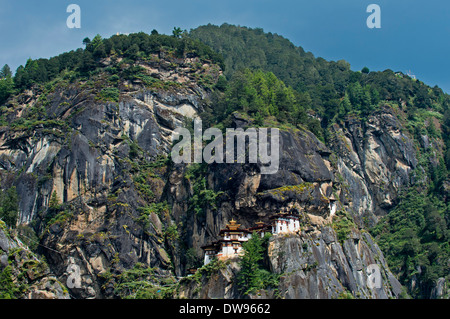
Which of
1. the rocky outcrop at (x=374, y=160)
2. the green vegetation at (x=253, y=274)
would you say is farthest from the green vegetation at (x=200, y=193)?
the rocky outcrop at (x=374, y=160)

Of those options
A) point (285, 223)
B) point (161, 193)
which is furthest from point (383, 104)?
point (285, 223)

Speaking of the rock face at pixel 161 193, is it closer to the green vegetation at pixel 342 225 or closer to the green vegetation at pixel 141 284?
the green vegetation at pixel 342 225

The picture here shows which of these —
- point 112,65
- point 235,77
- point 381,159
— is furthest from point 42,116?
point 381,159

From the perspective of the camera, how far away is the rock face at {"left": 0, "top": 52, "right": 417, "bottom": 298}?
65062 millimetres

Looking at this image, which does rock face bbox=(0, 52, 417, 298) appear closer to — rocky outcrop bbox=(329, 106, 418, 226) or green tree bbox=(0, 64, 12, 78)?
rocky outcrop bbox=(329, 106, 418, 226)

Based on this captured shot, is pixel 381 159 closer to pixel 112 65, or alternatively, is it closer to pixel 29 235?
pixel 112 65

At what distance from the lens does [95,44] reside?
105 meters

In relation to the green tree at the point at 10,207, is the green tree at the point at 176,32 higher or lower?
higher

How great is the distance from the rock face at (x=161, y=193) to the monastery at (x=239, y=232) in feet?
5.80

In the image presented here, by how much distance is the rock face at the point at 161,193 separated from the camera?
213ft

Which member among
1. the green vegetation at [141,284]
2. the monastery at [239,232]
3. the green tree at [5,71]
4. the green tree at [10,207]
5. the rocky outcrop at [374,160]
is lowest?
the green vegetation at [141,284]

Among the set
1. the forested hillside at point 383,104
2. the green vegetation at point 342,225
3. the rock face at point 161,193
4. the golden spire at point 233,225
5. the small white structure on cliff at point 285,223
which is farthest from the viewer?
the forested hillside at point 383,104

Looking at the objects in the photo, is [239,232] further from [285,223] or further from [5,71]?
[5,71]
